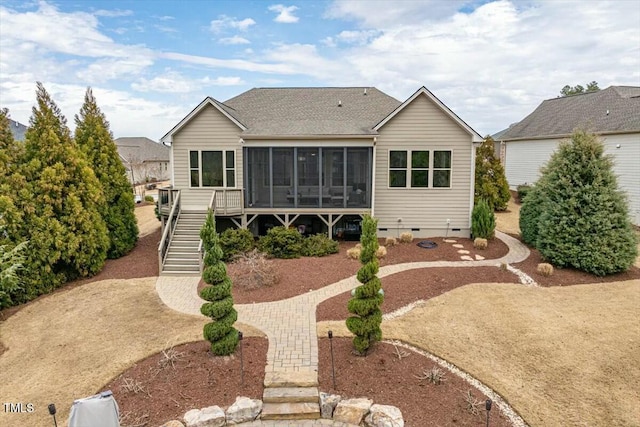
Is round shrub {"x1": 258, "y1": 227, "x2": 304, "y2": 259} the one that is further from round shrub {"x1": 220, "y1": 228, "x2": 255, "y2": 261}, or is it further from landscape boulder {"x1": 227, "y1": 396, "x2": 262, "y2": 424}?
landscape boulder {"x1": 227, "y1": 396, "x2": 262, "y2": 424}

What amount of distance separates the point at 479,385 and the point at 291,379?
11.5ft

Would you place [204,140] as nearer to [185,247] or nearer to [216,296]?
[185,247]

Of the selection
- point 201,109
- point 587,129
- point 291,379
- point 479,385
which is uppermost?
point 201,109

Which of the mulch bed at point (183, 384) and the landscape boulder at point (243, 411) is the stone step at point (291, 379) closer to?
the mulch bed at point (183, 384)

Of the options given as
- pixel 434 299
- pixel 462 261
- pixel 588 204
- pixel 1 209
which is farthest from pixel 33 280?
pixel 588 204

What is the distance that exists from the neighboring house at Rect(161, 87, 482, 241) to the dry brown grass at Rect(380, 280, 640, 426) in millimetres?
6378

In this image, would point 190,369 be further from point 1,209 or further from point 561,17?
point 561,17

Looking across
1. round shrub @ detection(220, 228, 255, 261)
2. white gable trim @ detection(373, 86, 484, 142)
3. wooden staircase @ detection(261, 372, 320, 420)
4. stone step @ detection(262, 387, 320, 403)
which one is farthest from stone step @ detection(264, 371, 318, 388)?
white gable trim @ detection(373, 86, 484, 142)

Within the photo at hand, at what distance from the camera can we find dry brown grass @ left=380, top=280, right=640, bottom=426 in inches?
260

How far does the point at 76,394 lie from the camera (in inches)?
277

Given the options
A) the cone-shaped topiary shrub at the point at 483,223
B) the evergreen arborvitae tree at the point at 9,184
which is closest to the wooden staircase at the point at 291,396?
the evergreen arborvitae tree at the point at 9,184

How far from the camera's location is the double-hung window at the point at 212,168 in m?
16.9

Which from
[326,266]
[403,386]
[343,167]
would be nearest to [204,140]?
[343,167]

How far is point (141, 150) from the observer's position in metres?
55.4
